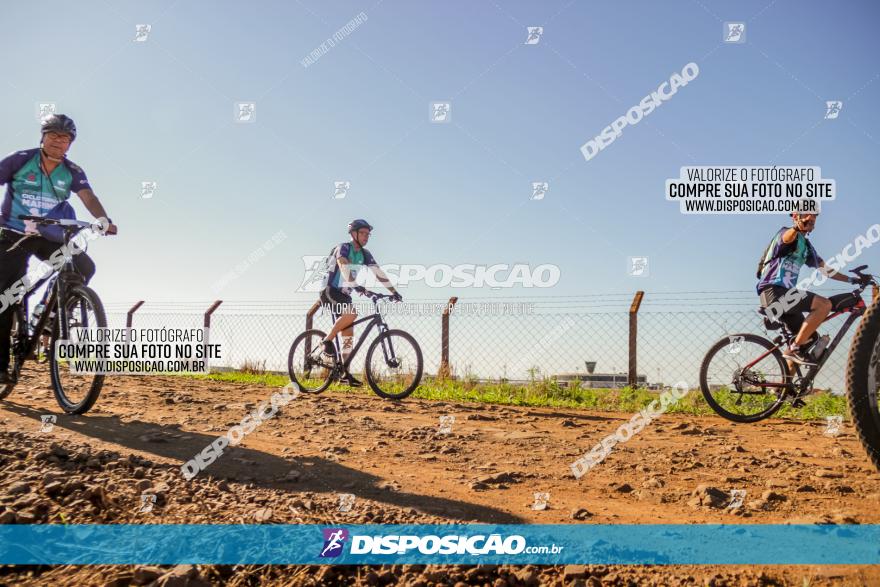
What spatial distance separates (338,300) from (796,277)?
241 inches

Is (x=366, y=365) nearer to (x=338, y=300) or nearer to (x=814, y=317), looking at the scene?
(x=338, y=300)

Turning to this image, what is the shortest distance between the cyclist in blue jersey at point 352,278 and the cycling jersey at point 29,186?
3.54 m

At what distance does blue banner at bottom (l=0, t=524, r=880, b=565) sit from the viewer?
2320 millimetres

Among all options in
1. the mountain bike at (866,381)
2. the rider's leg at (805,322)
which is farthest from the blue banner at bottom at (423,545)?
the rider's leg at (805,322)

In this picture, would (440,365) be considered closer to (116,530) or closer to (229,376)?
(229,376)

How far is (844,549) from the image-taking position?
2414 mm

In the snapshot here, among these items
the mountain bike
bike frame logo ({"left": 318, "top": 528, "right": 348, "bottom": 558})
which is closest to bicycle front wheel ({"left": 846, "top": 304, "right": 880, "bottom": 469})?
the mountain bike

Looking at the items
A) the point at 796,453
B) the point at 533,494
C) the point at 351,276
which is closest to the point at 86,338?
the point at 351,276

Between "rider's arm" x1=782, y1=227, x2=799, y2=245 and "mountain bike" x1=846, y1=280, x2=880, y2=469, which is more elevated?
"rider's arm" x1=782, y1=227, x2=799, y2=245

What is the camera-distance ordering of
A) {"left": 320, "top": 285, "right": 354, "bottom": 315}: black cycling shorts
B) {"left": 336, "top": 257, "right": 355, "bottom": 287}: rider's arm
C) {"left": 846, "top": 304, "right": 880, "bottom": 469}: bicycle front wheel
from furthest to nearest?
{"left": 320, "top": 285, "right": 354, "bottom": 315}: black cycling shorts, {"left": 336, "top": 257, "right": 355, "bottom": 287}: rider's arm, {"left": 846, "top": 304, "right": 880, "bottom": 469}: bicycle front wheel

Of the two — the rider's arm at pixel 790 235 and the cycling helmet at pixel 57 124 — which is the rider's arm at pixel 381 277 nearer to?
the cycling helmet at pixel 57 124

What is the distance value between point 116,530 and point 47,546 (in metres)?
0.26

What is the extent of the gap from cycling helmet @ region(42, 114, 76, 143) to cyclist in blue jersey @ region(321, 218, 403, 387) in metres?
3.68

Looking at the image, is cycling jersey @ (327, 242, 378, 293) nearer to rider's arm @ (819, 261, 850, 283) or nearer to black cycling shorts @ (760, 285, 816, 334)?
black cycling shorts @ (760, 285, 816, 334)
